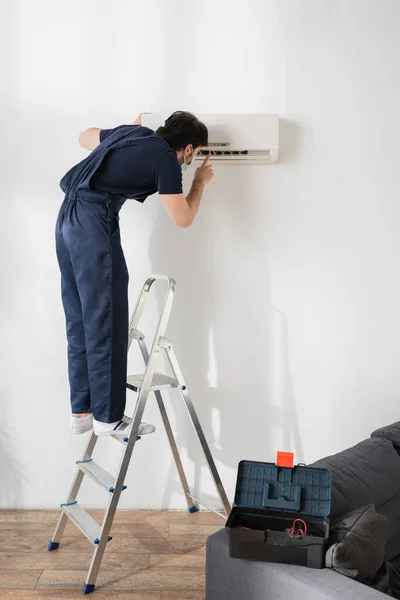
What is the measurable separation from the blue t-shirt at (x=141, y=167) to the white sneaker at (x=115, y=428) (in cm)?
90

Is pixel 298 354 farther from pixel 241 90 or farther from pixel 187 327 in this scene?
pixel 241 90

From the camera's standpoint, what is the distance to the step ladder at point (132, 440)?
2.41 meters

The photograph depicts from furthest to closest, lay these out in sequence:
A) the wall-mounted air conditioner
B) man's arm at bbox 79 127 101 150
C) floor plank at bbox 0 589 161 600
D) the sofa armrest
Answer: the wall-mounted air conditioner, man's arm at bbox 79 127 101 150, floor plank at bbox 0 589 161 600, the sofa armrest

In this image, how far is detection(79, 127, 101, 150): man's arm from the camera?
8.65ft

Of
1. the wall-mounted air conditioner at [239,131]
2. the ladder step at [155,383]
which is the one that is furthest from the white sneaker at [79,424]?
the wall-mounted air conditioner at [239,131]

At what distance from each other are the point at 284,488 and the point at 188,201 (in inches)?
48.0

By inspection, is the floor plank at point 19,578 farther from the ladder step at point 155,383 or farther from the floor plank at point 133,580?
the ladder step at point 155,383

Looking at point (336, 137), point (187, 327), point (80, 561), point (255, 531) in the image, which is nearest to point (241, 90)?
point (336, 137)

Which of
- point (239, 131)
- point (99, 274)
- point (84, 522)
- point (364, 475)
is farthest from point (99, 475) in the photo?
point (239, 131)

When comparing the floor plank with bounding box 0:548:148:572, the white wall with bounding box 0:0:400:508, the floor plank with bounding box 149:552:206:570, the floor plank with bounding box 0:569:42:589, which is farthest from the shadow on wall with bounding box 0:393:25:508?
the floor plank with bounding box 149:552:206:570

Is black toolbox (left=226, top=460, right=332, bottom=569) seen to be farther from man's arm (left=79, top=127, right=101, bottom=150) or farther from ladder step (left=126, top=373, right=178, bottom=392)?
man's arm (left=79, top=127, right=101, bottom=150)

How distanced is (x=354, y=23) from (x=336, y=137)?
0.50 m

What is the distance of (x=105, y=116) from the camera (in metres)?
2.85

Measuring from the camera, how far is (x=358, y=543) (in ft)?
5.79
